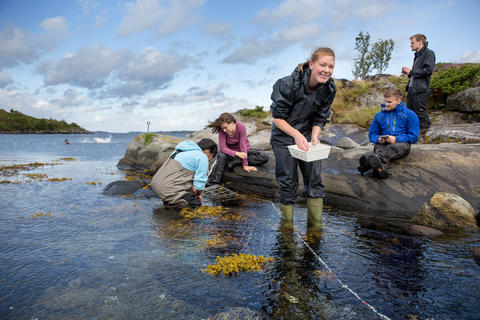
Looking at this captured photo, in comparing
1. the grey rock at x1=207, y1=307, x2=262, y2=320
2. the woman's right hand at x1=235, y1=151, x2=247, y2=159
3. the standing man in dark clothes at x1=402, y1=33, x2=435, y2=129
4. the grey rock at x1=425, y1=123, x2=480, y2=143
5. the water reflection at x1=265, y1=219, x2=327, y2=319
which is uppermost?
the standing man in dark clothes at x1=402, y1=33, x2=435, y2=129

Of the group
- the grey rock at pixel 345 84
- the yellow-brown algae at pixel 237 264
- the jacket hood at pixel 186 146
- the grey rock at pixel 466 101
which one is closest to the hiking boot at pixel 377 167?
the yellow-brown algae at pixel 237 264

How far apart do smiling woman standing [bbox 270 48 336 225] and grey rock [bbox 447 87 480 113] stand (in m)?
14.4

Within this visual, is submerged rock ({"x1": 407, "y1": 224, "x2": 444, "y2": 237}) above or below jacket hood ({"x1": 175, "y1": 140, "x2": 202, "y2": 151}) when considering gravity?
below

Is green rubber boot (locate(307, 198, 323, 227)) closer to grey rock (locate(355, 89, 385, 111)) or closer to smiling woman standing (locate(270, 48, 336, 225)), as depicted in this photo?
smiling woman standing (locate(270, 48, 336, 225))

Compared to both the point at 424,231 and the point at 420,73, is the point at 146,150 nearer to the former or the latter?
the point at 420,73

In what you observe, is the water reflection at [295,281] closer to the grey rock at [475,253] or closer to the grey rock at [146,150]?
the grey rock at [475,253]

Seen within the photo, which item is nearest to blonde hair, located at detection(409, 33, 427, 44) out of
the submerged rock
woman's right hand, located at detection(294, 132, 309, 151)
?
the submerged rock

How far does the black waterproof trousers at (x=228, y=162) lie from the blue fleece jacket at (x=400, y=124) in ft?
11.4

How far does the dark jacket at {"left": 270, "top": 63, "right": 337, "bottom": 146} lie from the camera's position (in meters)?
4.46

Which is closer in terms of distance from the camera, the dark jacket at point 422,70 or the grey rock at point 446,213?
the grey rock at point 446,213

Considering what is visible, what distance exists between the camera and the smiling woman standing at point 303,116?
13.9ft

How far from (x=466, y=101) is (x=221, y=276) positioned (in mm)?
17258

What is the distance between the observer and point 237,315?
2.64 metres

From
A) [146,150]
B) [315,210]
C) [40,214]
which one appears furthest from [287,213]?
[146,150]
